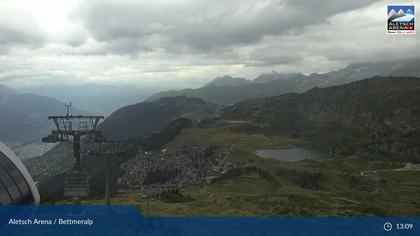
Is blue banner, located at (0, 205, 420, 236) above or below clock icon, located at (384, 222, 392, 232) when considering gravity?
above

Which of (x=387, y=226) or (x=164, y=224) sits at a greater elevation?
(x=164, y=224)

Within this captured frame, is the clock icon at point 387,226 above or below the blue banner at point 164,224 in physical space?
below

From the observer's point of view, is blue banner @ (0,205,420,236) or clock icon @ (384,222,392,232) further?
clock icon @ (384,222,392,232)

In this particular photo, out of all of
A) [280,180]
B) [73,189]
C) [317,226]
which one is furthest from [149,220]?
[280,180]

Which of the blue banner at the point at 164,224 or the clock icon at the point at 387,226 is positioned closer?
the blue banner at the point at 164,224

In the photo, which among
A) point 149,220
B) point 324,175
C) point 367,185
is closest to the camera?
point 149,220

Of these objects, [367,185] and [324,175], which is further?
[324,175]

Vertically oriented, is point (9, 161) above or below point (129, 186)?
above

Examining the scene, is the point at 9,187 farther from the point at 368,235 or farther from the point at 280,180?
the point at 280,180
